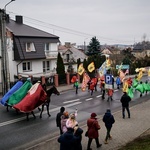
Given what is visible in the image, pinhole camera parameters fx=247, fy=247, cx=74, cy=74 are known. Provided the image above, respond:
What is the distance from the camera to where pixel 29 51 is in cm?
3145

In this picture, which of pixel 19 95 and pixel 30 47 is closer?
pixel 19 95

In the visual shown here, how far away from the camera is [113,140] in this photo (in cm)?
1081

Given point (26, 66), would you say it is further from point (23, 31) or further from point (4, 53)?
point (4, 53)

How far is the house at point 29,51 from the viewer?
98.7 ft

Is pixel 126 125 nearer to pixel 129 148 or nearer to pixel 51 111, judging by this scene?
pixel 129 148

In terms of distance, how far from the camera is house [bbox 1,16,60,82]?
98.7 ft

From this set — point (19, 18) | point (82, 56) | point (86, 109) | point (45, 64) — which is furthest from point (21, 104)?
point (82, 56)

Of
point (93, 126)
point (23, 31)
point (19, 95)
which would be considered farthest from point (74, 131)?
point (23, 31)

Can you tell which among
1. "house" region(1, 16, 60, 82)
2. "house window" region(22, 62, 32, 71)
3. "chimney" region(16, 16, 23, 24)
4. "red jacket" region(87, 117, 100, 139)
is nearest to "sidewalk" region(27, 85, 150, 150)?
"red jacket" region(87, 117, 100, 139)

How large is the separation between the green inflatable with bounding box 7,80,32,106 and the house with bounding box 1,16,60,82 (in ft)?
43.8

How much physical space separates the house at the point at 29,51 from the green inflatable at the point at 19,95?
13364 mm

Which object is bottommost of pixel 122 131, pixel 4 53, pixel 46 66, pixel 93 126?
pixel 122 131

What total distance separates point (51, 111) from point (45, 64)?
19857 mm

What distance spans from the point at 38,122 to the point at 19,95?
2.20 metres
